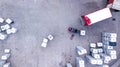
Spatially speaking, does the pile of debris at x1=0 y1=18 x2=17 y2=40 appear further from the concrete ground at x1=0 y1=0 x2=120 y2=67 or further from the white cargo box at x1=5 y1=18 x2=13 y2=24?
the concrete ground at x1=0 y1=0 x2=120 y2=67

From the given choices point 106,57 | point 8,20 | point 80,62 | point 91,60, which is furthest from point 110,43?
point 8,20

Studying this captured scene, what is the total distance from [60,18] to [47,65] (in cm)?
260

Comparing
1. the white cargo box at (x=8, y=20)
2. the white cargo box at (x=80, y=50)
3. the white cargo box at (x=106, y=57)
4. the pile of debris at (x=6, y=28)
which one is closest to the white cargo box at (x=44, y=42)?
the pile of debris at (x=6, y=28)

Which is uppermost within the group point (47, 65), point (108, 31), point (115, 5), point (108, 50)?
point (115, 5)

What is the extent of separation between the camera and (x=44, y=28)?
12164 millimetres

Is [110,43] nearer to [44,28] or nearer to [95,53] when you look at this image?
[95,53]

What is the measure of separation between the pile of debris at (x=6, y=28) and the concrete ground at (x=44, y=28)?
10.6 inches

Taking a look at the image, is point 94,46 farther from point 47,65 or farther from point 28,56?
point 28,56

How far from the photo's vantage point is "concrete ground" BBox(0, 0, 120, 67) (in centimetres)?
1198

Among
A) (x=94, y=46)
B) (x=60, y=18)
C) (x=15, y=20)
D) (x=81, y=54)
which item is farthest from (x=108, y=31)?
(x=15, y=20)

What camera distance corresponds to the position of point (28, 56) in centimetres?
1213

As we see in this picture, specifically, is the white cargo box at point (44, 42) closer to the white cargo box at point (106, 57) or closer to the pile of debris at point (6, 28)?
the pile of debris at point (6, 28)

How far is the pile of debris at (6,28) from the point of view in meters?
11.6

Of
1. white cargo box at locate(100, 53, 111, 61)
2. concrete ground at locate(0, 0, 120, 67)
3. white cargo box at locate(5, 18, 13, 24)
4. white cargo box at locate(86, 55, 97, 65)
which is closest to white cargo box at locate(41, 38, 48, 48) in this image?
concrete ground at locate(0, 0, 120, 67)
